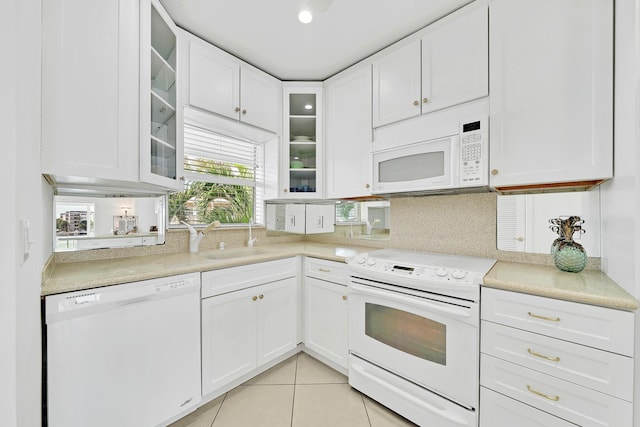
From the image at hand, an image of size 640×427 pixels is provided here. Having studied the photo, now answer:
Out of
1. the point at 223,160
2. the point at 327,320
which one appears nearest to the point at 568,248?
the point at 327,320

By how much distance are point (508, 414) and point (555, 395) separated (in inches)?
9.1

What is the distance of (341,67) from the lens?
7.64ft

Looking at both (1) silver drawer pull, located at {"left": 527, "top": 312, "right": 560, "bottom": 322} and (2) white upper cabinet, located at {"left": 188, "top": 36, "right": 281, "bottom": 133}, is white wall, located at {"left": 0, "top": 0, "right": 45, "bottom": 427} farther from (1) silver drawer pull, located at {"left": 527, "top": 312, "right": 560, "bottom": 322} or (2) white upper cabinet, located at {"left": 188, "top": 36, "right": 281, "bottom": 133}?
(1) silver drawer pull, located at {"left": 527, "top": 312, "right": 560, "bottom": 322}

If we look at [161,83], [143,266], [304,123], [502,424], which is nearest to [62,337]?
[143,266]

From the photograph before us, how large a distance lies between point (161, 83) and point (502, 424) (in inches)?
104

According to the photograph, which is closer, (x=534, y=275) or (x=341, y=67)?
(x=534, y=275)

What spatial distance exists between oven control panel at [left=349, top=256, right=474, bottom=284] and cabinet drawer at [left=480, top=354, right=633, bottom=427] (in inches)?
15.4

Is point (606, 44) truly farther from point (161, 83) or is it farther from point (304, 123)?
point (161, 83)

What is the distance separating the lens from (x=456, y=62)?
5.43 feet

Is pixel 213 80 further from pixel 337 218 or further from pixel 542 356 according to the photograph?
pixel 542 356

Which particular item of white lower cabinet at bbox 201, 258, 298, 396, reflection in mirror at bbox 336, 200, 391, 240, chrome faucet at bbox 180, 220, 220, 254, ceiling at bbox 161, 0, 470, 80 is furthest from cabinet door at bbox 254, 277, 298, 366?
ceiling at bbox 161, 0, 470, 80

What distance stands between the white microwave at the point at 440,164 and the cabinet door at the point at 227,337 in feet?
4.24

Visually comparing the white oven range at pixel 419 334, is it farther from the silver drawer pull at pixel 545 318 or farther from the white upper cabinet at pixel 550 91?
the white upper cabinet at pixel 550 91

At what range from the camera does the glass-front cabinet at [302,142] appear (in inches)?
99.0
